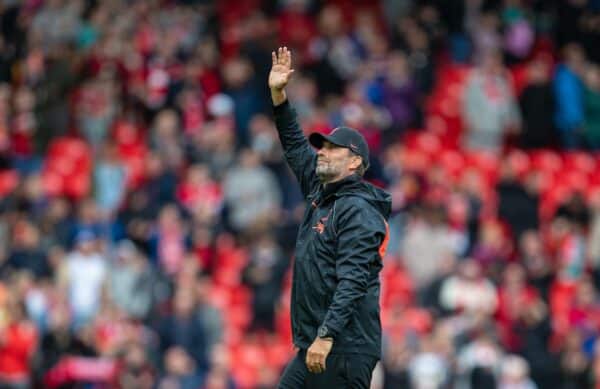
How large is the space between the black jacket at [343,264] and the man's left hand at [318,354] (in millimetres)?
72

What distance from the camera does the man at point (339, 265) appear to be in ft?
30.4

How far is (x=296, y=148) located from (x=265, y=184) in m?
10.0

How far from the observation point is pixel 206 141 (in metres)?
20.5

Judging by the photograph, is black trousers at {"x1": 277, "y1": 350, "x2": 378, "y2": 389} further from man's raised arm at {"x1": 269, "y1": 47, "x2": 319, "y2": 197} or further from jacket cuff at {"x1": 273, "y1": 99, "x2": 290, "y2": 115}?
jacket cuff at {"x1": 273, "y1": 99, "x2": 290, "y2": 115}

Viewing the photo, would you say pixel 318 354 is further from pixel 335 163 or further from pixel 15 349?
pixel 15 349

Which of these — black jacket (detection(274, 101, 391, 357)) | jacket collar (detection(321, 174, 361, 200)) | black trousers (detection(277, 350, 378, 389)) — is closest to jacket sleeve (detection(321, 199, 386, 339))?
A: black jacket (detection(274, 101, 391, 357))

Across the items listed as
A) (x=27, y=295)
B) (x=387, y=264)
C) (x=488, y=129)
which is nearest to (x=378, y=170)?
(x=387, y=264)

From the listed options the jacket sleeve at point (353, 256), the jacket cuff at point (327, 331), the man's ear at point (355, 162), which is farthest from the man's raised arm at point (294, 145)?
the jacket cuff at point (327, 331)

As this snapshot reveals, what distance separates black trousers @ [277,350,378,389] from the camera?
9406 mm

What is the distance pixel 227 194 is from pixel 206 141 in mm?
880

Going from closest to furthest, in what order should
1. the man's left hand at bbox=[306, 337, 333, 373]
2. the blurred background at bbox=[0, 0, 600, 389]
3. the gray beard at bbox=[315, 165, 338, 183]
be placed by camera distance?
the man's left hand at bbox=[306, 337, 333, 373] < the gray beard at bbox=[315, 165, 338, 183] < the blurred background at bbox=[0, 0, 600, 389]

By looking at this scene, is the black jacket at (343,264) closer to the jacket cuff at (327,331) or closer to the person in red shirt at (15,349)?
the jacket cuff at (327,331)

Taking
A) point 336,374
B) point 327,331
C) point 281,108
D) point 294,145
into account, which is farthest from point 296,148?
point 336,374

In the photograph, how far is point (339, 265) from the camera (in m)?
9.27
